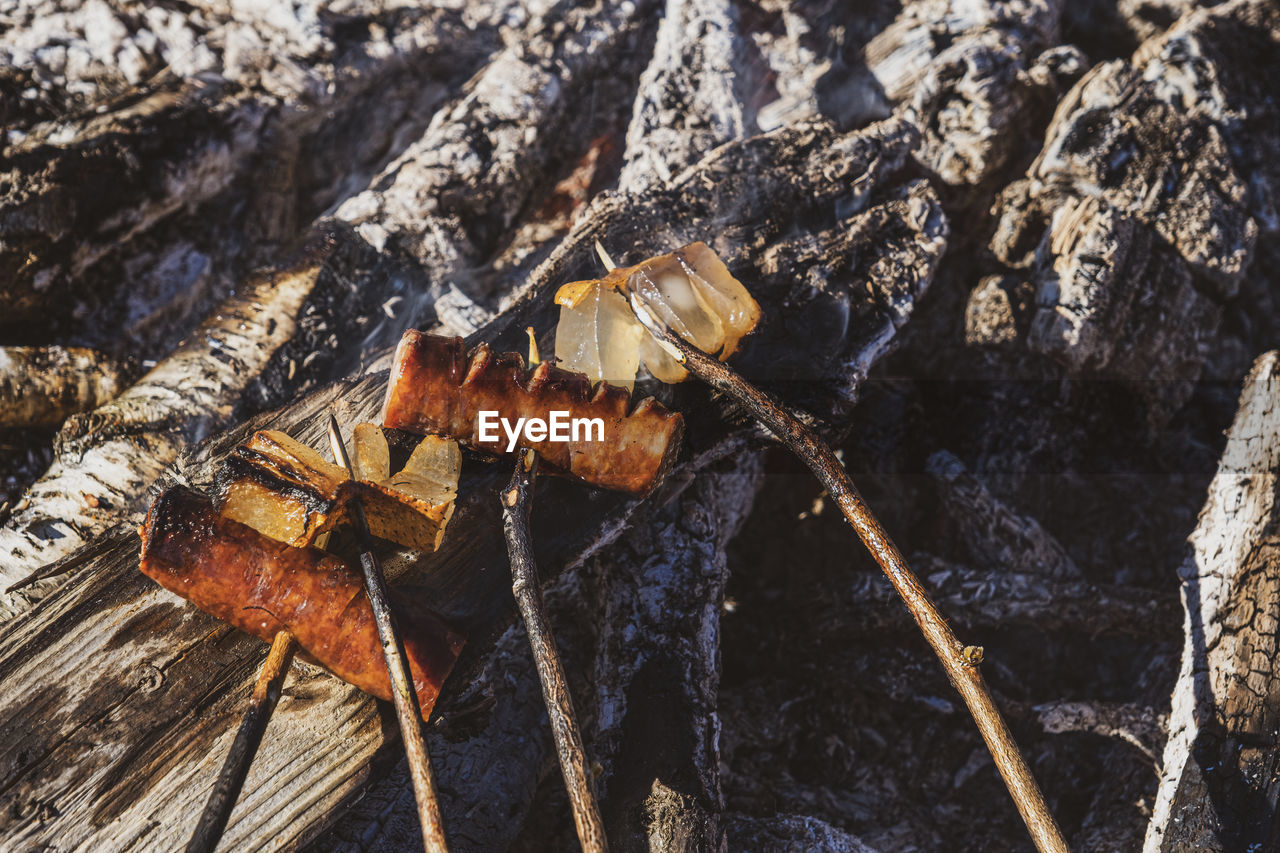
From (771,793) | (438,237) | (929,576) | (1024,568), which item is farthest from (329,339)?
(1024,568)

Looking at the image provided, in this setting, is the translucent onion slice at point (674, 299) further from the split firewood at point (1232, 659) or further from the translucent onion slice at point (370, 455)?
the split firewood at point (1232, 659)

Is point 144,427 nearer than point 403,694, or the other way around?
point 403,694

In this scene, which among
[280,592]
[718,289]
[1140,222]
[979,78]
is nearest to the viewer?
[280,592]

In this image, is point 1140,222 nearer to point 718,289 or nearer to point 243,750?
point 718,289

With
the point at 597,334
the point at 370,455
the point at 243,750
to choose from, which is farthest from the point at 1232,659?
the point at 243,750

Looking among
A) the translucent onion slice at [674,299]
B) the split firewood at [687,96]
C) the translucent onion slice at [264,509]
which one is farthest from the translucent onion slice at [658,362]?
the split firewood at [687,96]

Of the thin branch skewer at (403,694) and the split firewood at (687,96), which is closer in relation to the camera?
the thin branch skewer at (403,694)
